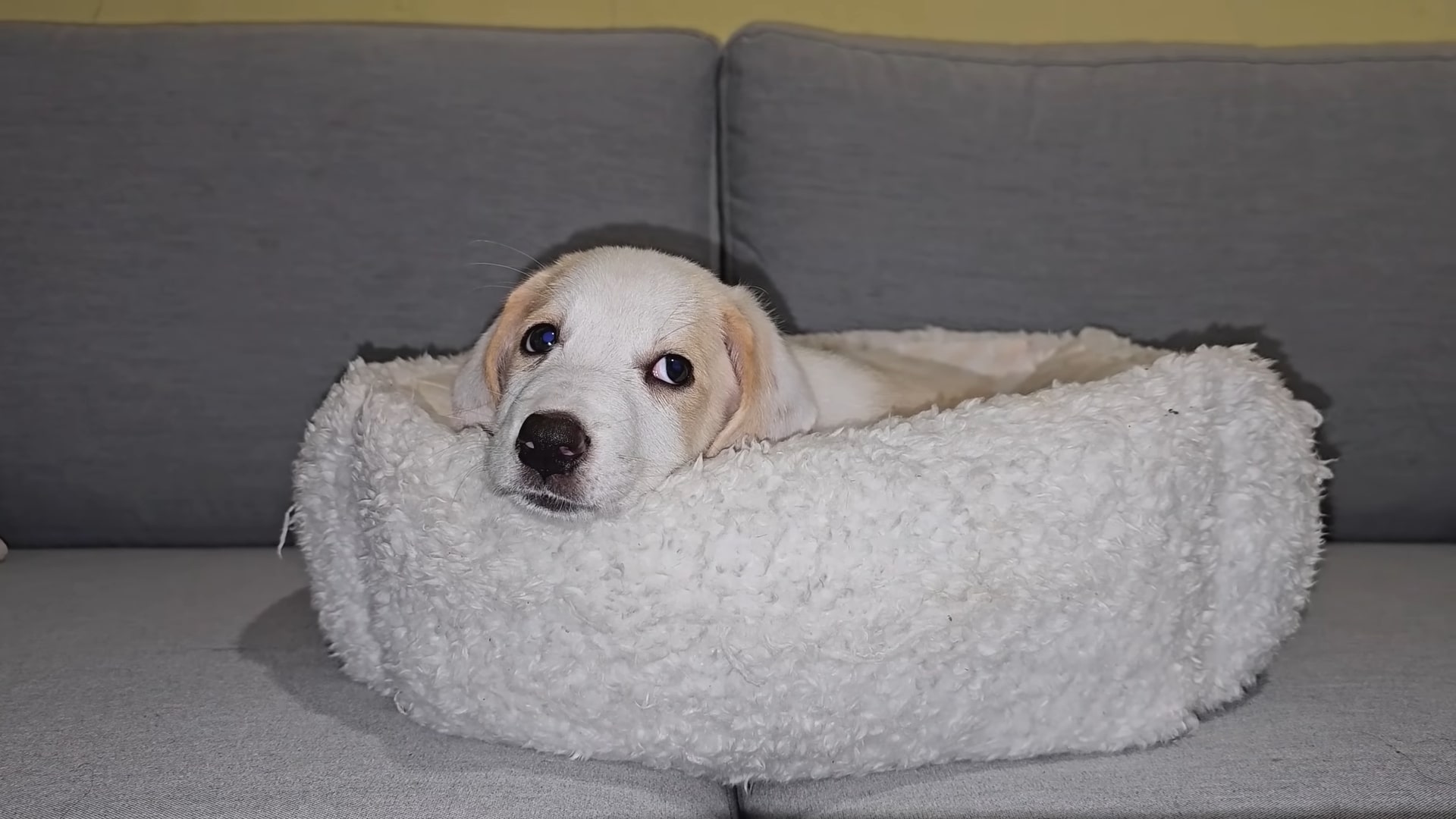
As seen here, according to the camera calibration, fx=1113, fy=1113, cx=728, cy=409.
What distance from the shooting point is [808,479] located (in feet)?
3.99

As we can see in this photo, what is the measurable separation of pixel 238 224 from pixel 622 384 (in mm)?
977

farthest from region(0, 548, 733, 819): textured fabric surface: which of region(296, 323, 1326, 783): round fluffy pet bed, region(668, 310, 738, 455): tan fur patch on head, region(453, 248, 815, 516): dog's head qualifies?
region(668, 310, 738, 455): tan fur patch on head

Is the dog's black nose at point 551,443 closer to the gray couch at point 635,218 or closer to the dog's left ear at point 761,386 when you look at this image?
the dog's left ear at point 761,386

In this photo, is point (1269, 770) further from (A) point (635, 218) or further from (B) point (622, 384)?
(A) point (635, 218)

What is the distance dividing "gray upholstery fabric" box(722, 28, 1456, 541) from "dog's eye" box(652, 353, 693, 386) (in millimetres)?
648

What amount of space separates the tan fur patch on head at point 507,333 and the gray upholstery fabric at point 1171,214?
63 cm

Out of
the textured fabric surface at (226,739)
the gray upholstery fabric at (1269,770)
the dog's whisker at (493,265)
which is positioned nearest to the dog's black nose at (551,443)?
the textured fabric surface at (226,739)

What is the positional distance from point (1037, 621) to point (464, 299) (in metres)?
1.18

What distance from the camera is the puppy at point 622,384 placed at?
125 cm

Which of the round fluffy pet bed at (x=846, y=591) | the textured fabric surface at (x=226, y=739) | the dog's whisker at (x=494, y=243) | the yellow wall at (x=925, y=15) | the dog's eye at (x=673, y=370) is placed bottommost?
the textured fabric surface at (x=226, y=739)

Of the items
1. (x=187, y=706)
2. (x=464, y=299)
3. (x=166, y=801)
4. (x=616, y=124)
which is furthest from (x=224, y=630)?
(x=616, y=124)

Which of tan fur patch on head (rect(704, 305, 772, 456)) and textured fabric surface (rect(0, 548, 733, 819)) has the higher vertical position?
tan fur patch on head (rect(704, 305, 772, 456))

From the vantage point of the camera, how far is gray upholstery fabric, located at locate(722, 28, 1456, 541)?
200 cm

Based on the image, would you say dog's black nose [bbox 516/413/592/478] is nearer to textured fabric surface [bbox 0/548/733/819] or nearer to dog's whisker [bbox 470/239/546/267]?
textured fabric surface [bbox 0/548/733/819]
